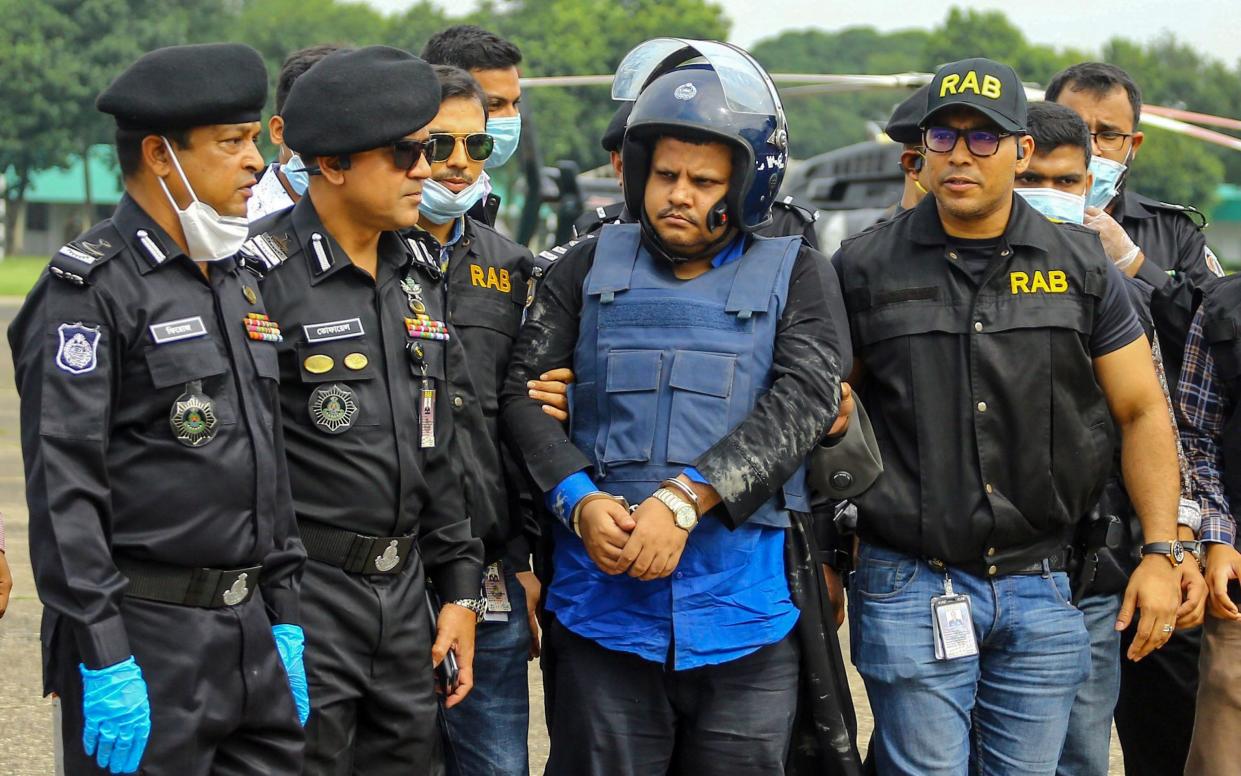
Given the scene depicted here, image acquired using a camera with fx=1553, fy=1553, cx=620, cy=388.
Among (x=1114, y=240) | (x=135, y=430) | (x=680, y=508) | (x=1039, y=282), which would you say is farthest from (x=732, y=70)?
(x=1114, y=240)

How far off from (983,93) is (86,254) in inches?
84.8

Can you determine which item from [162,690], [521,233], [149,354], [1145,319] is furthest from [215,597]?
[521,233]

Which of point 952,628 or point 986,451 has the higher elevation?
point 986,451

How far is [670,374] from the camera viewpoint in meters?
3.48

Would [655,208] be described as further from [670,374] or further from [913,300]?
[913,300]

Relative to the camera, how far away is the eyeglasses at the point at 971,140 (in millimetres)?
3848

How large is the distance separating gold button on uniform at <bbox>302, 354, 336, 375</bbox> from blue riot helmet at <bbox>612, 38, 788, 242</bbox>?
80cm

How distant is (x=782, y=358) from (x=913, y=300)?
52cm

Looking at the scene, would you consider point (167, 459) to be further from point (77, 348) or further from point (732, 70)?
point (732, 70)

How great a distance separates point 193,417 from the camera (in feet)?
10.1

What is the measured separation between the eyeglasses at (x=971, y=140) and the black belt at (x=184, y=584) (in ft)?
Result: 6.53

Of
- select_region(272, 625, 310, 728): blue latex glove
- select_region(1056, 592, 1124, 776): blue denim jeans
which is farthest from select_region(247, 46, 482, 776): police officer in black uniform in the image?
select_region(1056, 592, 1124, 776): blue denim jeans

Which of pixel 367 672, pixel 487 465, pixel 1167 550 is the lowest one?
pixel 367 672

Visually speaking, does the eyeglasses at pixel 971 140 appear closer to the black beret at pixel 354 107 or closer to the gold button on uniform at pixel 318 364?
the black beret at pixel 354 107
